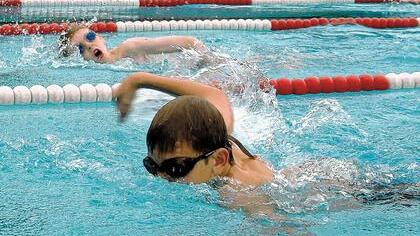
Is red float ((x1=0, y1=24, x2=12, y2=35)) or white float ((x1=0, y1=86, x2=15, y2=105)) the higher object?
→ red float ((x1=0, y1=24, x2=12, y2=35))

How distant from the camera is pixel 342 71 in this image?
4961 millimetres

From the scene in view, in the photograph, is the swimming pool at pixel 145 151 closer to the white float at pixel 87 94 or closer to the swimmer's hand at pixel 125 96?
the white float at pixel 87 94

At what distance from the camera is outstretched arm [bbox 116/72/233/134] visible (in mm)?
2170

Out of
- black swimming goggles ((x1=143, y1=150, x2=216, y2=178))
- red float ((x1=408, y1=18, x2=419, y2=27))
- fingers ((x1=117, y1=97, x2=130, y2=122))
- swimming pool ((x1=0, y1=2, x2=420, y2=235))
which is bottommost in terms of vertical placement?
swimming pool ((x1=0, y1=2, x2=420, y2=235))

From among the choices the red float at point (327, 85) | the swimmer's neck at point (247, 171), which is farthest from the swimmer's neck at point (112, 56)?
the swimmer's neck at point (247, 171)

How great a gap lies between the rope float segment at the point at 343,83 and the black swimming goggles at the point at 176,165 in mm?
2344

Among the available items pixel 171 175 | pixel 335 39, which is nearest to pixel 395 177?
pixel 171 175

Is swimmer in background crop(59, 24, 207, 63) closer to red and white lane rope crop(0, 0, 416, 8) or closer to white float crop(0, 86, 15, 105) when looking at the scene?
white float crop(0, 86, 15, 105)

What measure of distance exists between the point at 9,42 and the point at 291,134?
3.18m

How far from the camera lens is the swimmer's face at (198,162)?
197 cm

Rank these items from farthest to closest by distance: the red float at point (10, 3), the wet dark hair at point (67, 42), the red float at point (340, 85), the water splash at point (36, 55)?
the red float at point (10, 3) < the water splash at point (36, 55) < the wet dark hair at point (67, 42) < the red float at point (340, 85)

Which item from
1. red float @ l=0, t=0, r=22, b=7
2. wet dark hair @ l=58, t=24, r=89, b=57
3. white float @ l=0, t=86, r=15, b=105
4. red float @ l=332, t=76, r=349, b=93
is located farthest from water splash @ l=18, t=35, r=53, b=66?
red float @ l=0, t=0, r=22, b=7

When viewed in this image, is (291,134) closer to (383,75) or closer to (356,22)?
(383,75)

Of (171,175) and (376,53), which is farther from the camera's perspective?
(376,53)
